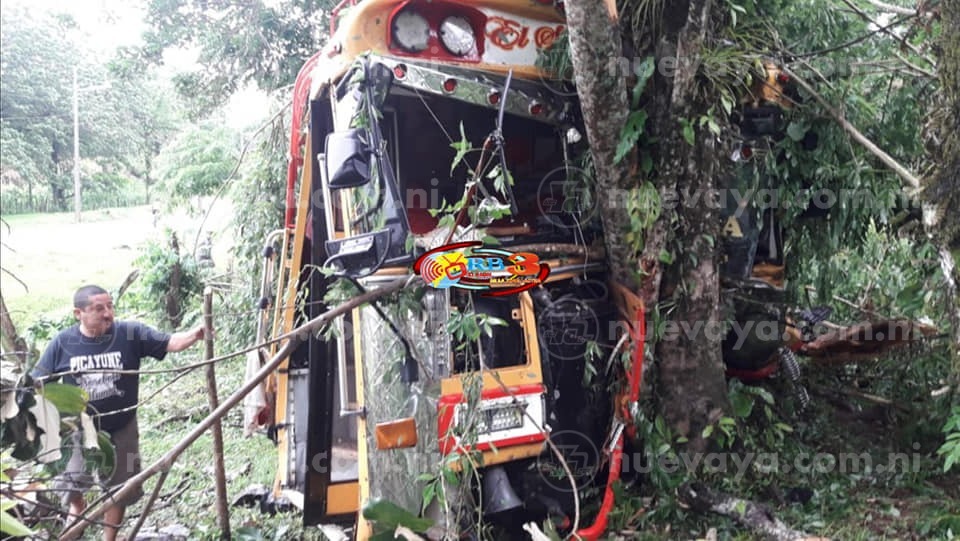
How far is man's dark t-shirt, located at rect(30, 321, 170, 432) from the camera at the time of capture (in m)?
3.83

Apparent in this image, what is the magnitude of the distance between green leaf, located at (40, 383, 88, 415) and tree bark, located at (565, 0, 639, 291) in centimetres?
256

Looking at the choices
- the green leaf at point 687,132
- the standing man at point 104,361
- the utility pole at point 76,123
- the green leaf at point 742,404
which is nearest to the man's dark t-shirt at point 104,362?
the standing man at point 104,361

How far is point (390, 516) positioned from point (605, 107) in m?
2.18

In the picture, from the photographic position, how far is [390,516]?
9.22ft

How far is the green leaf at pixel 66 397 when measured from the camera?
8.04 ft

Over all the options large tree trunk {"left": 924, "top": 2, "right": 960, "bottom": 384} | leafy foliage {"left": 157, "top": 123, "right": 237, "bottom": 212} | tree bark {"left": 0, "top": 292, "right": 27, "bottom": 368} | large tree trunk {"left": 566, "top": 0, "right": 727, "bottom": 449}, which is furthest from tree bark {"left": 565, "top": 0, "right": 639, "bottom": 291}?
leafy foliage {"left": 157, "top": 123, "right": 237, "bottom": 212}

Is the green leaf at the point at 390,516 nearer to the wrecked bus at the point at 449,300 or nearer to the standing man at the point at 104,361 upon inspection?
the wrecked bus at the point at 449,300

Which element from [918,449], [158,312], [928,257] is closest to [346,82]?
[928,257]

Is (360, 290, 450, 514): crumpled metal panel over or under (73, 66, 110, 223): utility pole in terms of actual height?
under

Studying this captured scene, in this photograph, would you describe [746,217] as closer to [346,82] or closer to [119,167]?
[346,82]

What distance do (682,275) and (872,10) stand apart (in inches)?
87.1

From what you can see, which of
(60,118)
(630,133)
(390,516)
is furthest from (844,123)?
(60,118)

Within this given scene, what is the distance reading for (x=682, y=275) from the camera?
3.73m

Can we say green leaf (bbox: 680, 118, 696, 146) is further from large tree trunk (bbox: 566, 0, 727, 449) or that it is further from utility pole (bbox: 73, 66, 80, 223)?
utility pole (bbox: 73, 66, 80, 223)
